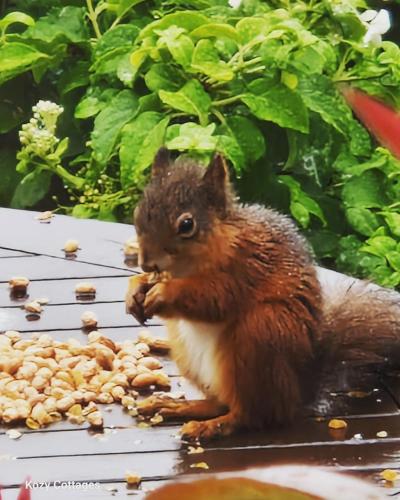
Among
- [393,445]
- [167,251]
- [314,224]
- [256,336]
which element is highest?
[167,251]

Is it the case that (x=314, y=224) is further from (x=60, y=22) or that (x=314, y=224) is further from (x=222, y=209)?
(x=222, y=209)

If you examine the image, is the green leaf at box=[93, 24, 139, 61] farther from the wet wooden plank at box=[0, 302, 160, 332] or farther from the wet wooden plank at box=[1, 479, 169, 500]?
the wet wooden plank at box=[1, 479, 169, 500]

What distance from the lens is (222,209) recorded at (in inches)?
63.6

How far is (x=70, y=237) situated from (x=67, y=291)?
25cm

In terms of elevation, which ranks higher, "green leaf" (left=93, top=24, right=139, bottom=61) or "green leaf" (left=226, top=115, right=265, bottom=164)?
"green leaf" (left=93, top=24, right=139, bottom=61)

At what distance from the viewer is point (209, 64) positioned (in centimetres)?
302

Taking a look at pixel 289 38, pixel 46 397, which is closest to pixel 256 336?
pixel 46 397

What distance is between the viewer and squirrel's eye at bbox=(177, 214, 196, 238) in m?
1.58

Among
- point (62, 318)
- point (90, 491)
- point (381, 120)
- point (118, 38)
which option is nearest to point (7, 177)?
point (118, 38)

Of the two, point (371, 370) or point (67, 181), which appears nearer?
point (371, 370)

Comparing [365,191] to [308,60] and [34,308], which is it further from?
[34,308]

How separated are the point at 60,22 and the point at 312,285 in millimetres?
2098

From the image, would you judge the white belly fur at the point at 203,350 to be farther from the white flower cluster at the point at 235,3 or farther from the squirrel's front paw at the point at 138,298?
the white flower cluster at the point at 235,3

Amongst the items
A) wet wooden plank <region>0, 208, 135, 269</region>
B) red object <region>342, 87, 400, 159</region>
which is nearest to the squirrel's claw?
wet wooden plank <region>0, 208, 135, 269</region>
